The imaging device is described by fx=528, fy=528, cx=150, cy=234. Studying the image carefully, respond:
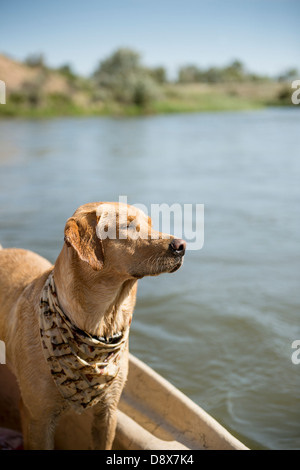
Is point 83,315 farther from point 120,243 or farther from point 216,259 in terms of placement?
point 216,259

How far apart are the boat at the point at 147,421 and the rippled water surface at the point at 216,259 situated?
1.38m

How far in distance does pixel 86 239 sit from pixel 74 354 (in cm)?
65

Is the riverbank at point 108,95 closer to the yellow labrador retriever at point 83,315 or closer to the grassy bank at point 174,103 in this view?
the grassy bank at point 174,103

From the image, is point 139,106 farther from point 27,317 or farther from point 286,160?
point 27,317

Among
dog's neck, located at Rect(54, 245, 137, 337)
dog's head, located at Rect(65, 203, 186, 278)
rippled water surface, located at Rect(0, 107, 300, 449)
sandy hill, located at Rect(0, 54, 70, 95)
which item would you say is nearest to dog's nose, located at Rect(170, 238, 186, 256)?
dog's head, located at Rect(65, 203, 186, 278)

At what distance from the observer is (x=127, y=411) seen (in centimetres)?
360

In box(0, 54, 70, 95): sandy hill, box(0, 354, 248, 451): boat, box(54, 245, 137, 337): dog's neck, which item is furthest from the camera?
box(0, 54, 70, 95): sandy hill

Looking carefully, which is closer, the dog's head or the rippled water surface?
the dog's head

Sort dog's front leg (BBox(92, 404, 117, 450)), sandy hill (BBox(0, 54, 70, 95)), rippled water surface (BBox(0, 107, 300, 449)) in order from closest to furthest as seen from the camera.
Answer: dog's front leg (BBox(92, 404, 117, 450))
rippled water surface (BBox(0, 107, 300, 449))
sandy hill (BBox(0, 54, 70, 95))

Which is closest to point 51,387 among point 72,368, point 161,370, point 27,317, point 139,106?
point 72,368

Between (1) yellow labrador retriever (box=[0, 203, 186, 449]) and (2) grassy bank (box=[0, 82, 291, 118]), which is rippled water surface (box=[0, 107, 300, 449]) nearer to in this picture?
(1) yellow labrador retriever (box=[0, 203, 186, 449])

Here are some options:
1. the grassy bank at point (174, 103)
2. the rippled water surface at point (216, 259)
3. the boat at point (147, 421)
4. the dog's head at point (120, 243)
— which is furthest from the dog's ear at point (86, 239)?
the grassy bank at point (174, 103)

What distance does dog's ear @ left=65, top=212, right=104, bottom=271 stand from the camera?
7.57 feet

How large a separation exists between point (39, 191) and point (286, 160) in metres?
9.83
